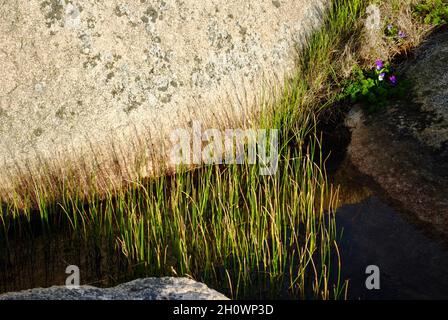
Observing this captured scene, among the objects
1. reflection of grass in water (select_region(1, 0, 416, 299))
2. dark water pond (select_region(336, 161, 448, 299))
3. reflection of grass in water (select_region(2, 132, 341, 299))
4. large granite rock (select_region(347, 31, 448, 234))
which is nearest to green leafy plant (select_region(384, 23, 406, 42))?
large granite rock (select_region(347, 31, 448, 234))

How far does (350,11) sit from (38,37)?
3489 mm

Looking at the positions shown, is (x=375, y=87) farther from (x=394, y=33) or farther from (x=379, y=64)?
(x=394, y=33)

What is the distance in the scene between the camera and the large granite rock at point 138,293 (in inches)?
128

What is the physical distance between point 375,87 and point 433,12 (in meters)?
1.41

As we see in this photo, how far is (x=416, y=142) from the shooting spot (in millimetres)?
5355

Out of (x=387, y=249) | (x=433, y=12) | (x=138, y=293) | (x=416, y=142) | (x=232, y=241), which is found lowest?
(x=138, y=293)

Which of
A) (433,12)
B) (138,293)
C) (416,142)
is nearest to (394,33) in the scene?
(433,12)

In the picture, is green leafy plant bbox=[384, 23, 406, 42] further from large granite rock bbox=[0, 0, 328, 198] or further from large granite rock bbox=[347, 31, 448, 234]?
large granite rock bbox=[0, 0, 328, 198]

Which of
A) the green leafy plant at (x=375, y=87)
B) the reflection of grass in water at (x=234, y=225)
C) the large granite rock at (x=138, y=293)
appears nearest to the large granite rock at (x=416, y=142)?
the green leafy plant at (x=375, y=87)

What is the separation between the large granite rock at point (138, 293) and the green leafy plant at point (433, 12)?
4.73 metres

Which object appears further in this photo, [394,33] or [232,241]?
[394,33]

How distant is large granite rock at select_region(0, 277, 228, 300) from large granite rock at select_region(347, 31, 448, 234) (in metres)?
2.21

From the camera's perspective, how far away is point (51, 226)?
16.6ft

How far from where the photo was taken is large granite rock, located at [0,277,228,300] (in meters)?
3.25
